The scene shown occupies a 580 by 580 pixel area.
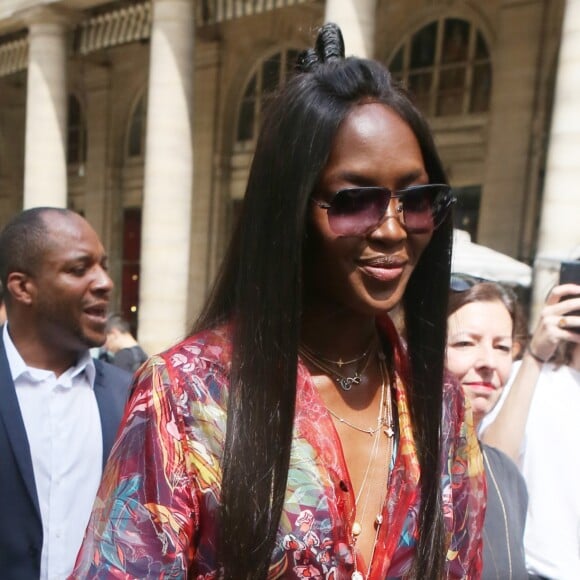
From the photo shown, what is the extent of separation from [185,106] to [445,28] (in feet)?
14.6

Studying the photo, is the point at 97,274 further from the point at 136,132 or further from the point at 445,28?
the point at 136,132

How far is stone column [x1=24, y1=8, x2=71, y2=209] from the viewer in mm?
11711

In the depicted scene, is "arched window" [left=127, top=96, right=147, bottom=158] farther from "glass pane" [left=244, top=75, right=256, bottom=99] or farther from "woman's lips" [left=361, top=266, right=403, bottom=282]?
"woman's lips" [left=361, top=266, right=403, bottom=282]

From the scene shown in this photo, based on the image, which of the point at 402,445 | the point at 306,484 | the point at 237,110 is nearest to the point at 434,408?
the point at 402,445

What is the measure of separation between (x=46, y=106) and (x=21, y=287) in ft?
35.2

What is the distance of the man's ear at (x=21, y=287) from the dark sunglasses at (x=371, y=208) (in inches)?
59.3

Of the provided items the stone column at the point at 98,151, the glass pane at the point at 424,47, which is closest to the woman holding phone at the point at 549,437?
the glass pane at the point at 424,47

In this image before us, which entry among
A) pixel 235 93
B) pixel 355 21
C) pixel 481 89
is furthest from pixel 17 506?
pixel 235 93

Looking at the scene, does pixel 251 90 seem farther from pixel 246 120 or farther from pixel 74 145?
pixel 74 145

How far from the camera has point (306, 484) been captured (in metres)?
0.97

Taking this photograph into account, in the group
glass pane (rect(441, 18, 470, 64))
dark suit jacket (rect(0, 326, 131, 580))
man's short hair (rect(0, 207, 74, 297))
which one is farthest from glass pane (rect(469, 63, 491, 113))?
dark suit jacket (rect(0, 326, 131, 580))

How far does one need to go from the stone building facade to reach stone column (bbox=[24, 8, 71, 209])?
0.07 feet

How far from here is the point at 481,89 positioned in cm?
1053

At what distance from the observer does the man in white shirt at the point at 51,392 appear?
6.25 ft
